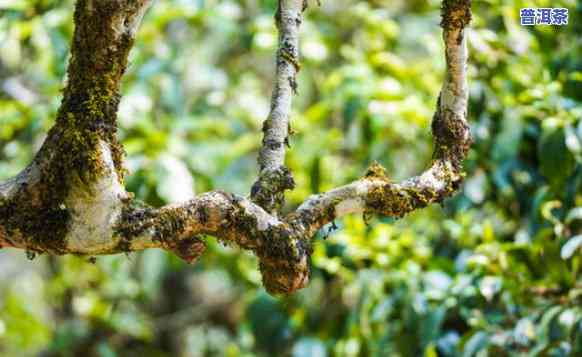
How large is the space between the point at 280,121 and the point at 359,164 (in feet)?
6.24

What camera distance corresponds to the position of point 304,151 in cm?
330

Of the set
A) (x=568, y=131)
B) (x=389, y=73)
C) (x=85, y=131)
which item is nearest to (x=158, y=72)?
(x=389, y=73)

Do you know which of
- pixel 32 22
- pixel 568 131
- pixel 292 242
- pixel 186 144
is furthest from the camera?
pixel 186 144

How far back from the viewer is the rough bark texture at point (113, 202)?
4.61 feet

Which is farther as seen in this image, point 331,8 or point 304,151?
point 331,8

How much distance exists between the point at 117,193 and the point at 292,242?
29 cm

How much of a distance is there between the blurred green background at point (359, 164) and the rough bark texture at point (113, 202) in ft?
3.30

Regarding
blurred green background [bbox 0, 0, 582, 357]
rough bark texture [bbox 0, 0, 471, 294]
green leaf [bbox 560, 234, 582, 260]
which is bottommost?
rough bark texture [bbox 0, 0, 471, 294]

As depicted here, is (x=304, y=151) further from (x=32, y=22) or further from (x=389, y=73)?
(x=32, y=22)

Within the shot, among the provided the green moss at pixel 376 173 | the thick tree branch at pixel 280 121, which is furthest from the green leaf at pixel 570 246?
the thick tree branch at pixel 280 121

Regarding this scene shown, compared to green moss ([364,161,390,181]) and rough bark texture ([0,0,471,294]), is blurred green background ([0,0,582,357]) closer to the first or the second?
green moss ([364,161,390,181])

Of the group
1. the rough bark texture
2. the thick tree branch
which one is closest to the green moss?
the rough bark texture

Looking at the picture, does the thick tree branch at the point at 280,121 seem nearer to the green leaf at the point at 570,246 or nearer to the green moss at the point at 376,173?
the green moss at the point at 376,173

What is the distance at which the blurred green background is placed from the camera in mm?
2516
